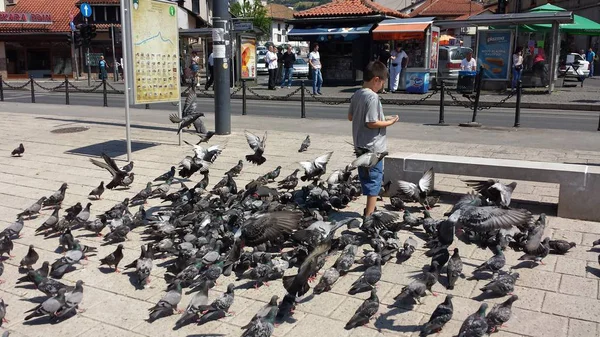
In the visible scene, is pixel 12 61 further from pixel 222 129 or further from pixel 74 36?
pixel 222 129

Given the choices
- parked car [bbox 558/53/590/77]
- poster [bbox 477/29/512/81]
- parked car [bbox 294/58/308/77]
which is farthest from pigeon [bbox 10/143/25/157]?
parked car [bbox 294/58/308/77]

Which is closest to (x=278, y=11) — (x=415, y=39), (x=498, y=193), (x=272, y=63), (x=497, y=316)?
(x=272, y=63)

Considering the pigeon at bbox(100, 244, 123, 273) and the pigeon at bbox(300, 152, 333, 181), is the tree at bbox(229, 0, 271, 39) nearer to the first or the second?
the pigeon at bbox(300, 152, 333, 181)

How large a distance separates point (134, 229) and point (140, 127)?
7.89m

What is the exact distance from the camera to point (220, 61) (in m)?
11.5

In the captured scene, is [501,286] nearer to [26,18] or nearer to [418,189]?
[418,189]

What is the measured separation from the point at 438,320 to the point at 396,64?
66.2ft

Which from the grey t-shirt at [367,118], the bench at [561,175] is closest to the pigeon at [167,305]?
the grey t-shirt at [367,118]

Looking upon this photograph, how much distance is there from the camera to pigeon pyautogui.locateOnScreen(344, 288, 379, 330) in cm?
400

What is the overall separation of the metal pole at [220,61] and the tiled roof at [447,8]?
6020 cm

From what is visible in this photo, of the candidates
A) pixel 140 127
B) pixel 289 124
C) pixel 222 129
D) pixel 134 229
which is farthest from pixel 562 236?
pixel 140 127

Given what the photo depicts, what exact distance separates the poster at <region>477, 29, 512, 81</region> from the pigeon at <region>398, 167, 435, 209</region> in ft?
55.5

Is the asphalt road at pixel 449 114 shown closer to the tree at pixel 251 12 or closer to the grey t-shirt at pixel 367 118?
the grey t-shirt at pixel 367 118

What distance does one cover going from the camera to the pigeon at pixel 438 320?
12.6ft
